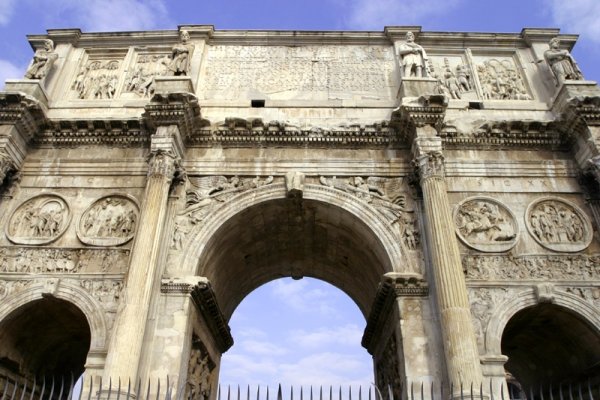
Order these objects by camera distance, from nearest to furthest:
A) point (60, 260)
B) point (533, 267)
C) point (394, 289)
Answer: point (394, 289) < point (533, 267) < point (60, 260)

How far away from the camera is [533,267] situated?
968cm

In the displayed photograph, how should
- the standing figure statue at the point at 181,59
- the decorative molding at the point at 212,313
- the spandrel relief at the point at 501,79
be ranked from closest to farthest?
the decorative molding at the point at 212,313 < the standing figure statue at the point at 181,59 < the spandrel relief at the point at 501,79

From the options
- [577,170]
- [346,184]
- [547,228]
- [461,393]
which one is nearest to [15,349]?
[346,184]

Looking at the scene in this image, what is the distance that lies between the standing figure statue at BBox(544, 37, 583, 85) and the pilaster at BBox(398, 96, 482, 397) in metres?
3.43

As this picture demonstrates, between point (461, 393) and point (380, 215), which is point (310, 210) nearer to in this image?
point (380, 215)

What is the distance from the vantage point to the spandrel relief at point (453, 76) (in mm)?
12297

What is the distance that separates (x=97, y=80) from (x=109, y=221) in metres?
4.40

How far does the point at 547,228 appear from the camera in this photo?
10.2m

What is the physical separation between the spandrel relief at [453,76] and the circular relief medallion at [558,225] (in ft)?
11.0

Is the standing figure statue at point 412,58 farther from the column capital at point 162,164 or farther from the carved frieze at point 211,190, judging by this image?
the column capital at point 162,164

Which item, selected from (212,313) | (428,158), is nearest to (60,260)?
(212,313)

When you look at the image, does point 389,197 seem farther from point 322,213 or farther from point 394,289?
point 394,289

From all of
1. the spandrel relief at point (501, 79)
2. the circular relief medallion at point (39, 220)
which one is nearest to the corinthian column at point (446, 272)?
the spandrel relief at point (501, 79)

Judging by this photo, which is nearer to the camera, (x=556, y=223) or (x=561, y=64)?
(x=556, y=223)
